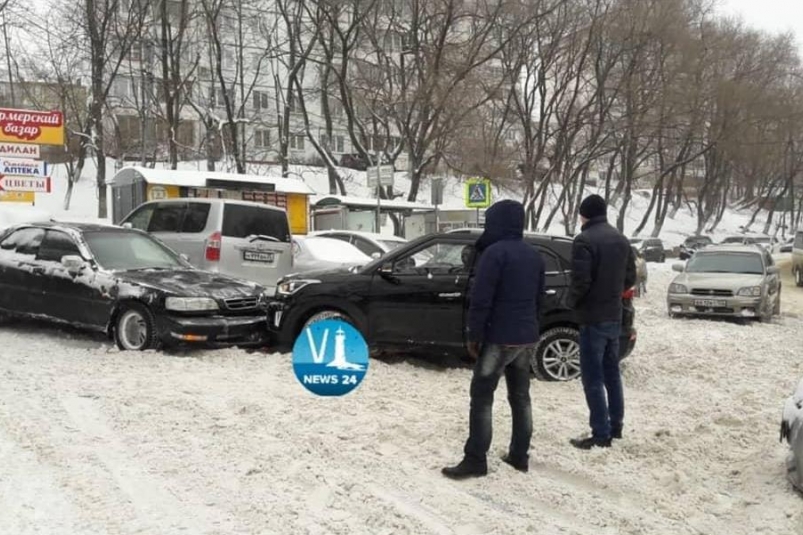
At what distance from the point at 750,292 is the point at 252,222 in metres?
9.40

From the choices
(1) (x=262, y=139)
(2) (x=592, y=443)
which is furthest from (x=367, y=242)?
(1) (x=262, y=139)

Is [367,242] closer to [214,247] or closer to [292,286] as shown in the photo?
[214,247]

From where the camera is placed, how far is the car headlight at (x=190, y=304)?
313 inches

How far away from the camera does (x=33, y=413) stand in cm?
554

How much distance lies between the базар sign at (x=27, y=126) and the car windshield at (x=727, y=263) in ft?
44.3

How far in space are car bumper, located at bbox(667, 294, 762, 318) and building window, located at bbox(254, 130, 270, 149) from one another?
31.4m

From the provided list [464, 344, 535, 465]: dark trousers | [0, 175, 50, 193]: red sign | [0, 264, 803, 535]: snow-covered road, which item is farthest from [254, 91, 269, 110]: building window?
[464, 344, 535, 465]: dark trousers

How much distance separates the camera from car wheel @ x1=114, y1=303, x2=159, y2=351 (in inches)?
315

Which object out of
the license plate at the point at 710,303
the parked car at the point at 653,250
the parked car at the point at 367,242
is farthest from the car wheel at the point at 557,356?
the parked car at the point at 653,250

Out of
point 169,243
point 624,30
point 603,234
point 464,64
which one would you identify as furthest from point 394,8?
point 603,234

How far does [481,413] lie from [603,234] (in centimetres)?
175

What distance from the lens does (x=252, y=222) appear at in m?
11.5

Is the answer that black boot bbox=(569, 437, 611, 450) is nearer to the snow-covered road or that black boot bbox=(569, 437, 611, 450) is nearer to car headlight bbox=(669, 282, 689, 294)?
the snow-covered road

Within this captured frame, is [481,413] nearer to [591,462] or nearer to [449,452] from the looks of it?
[449,452]
